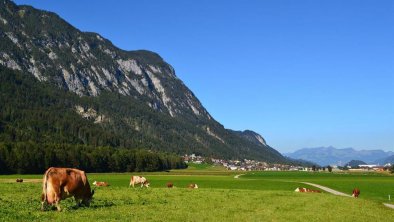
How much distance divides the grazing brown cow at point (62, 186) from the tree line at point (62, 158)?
13011 cm

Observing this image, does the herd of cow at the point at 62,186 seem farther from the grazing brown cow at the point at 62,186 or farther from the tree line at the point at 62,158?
the tree line at the point at 62,158

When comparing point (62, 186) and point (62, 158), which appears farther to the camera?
point (62, 158)

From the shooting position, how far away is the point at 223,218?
88.5 feet

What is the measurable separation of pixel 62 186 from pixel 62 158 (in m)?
147

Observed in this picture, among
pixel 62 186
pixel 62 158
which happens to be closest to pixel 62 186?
pixel 62 186

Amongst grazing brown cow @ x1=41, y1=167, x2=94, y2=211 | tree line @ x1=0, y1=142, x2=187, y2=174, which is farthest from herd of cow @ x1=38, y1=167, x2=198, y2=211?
tree line @ x1=0, y1=142, x2=187, y2=174

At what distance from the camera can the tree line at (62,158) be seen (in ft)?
489

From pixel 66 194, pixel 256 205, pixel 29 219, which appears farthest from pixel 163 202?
pixel 29 219

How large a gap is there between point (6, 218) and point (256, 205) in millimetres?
18857

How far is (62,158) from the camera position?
167375 millimetres

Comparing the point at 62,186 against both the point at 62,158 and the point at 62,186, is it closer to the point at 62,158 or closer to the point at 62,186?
the point at 62,186

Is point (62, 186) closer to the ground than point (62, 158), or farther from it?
closer to the ground

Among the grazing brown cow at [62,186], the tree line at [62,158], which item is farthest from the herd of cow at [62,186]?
the tree line at [62,158]

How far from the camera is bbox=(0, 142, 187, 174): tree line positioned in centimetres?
14912
